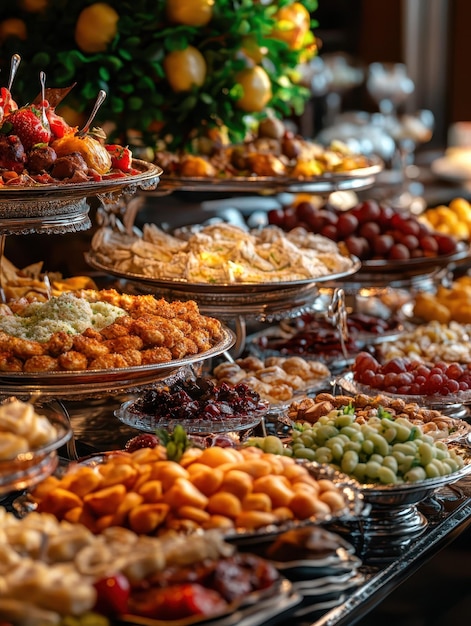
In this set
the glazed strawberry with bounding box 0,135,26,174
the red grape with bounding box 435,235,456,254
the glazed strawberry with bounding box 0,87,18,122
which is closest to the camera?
the glazed strawberry with bounding box 0,135,26,174

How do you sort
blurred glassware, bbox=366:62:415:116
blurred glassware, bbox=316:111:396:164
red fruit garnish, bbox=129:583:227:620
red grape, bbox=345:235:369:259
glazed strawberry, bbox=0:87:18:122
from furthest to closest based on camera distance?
1. blurred glassware, bbox=366:62:415:116
2. blurred glassware, bbox=316:111:396:164
3. red grape, bbox=345:235:369:259
4. glazed strawberry, bbox=0:87:18:122
5. red fruit garnish, bbox=129:583:227:620

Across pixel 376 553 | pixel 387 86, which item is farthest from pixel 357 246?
pixel 387 86

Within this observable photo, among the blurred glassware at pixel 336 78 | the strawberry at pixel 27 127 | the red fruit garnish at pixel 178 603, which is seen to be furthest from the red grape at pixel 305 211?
the blurred glassware at pixel 336 78

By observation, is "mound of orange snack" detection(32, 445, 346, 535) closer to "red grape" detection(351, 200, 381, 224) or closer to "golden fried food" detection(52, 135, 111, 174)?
"golden fried food" detection(52, 135, 111, 174)

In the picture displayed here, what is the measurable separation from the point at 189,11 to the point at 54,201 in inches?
46.9

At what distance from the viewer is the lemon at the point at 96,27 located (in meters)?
2.85

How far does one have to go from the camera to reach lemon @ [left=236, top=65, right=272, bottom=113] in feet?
10.2

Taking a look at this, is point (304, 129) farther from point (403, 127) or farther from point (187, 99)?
point (187, 99)

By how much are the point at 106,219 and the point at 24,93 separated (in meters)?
0.41

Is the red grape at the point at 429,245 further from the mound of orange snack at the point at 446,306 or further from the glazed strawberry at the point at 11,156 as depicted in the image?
the glazed strawberry at the point at 11,156

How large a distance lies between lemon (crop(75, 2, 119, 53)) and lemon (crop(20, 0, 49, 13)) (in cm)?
12

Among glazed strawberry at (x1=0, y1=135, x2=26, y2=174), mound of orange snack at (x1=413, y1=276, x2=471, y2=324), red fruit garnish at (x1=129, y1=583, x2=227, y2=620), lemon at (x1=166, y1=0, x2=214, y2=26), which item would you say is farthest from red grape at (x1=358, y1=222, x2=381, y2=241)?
red fruit garnish at (x1=129, y1=583, x2=227, y2=620)

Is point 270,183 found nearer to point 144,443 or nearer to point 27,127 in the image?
point 27,127

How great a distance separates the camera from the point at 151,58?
2943 mm
